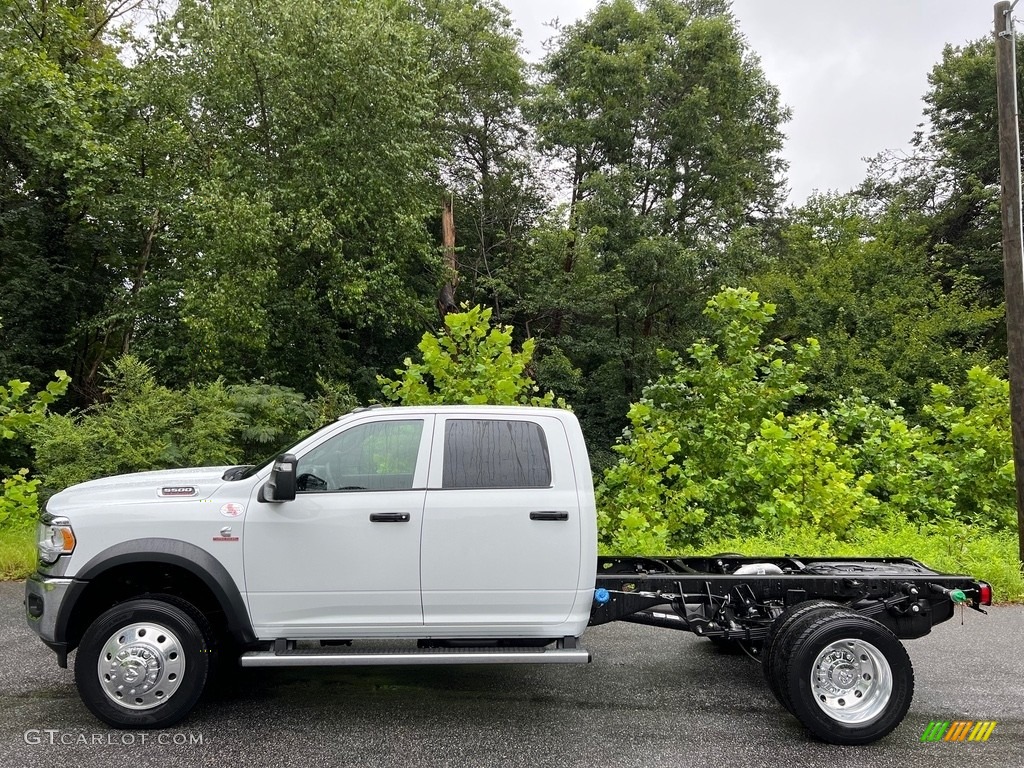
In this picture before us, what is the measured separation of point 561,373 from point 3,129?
49.8ft

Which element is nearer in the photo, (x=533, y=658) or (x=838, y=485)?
(x=533, y=658)

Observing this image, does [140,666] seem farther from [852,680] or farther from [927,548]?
[927,548]

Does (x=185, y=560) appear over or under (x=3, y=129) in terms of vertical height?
under

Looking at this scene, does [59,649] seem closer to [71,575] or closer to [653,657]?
[71,575]

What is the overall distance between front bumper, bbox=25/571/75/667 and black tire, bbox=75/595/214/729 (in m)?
0.17

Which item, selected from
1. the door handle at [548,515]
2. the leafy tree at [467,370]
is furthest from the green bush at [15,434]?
the door handle at [548,515]

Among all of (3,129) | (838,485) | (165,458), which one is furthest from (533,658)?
(3,129)

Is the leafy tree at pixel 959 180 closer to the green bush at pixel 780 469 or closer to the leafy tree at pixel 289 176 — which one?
the green bush at pixel 780 469

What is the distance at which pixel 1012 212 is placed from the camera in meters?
9.03

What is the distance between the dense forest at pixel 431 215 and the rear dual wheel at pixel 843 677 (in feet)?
25.9

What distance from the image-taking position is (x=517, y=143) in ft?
84.9

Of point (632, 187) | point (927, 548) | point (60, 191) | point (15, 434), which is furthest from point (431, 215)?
point (927, 548)

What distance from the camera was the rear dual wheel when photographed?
4355mm

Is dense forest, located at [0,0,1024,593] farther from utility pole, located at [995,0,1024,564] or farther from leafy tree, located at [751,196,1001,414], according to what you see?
utility pole, located at [995,0,1024,564]
